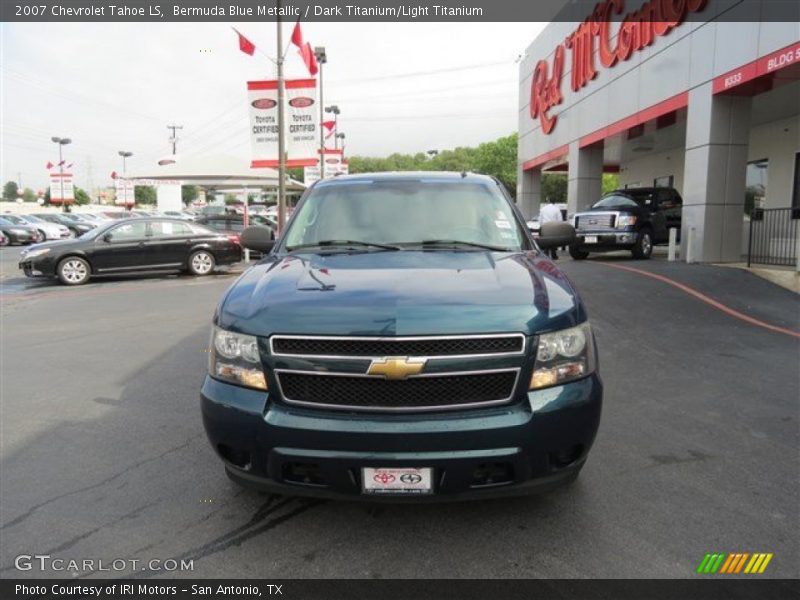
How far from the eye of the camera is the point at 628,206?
1554cm

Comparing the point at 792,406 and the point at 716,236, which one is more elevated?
the point at 716,236

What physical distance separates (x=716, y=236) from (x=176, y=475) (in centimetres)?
1311

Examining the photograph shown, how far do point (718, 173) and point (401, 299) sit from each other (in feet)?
42.4

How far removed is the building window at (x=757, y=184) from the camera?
1742cm

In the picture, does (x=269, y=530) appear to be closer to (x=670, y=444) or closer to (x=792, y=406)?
(x=670, y=444)

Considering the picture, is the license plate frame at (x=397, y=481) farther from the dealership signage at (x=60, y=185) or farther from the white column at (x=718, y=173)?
the dealership signage at (x=60, y=185)

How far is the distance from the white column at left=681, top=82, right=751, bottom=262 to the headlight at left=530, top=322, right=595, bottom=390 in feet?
39.8

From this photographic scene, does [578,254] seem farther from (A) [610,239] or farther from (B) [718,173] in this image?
(B) [718,173]

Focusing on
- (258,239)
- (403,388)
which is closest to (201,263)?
(258,239)

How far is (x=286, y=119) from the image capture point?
16.8 metres

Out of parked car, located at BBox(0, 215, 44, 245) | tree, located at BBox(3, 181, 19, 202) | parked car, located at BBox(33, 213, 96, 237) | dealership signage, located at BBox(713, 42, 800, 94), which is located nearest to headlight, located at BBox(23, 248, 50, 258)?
dealership signage, located at BBox(713, 42, 800, 94)

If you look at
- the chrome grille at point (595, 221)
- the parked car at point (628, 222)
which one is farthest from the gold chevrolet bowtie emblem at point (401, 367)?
the chrome grille at point (595, 221)

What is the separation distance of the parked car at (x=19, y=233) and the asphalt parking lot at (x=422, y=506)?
26539 millimetres

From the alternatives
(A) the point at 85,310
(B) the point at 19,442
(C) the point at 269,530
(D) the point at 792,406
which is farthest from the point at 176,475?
(A) the point at 85,310
